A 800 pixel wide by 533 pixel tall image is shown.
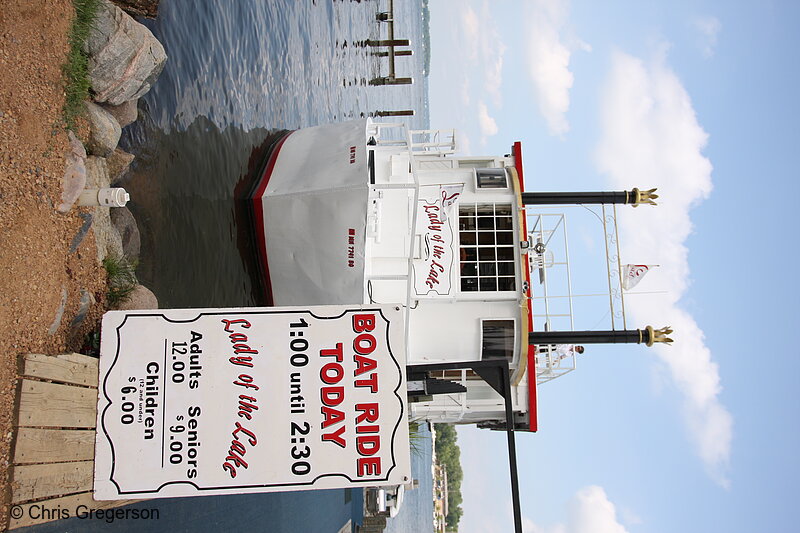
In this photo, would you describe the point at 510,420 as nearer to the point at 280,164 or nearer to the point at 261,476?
the point at 261,476

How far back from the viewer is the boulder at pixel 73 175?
8.15 m

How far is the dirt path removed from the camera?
272 inches

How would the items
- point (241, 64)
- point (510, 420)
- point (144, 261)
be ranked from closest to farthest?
point (510, 420) < point (144, 261) < point (241, 64)

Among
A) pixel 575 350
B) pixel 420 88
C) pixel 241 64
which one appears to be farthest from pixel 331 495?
pixel 420 88

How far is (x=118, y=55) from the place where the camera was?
31.8 feet

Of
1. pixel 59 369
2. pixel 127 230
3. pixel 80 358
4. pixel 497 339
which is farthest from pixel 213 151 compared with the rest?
Result: pixel 59 369

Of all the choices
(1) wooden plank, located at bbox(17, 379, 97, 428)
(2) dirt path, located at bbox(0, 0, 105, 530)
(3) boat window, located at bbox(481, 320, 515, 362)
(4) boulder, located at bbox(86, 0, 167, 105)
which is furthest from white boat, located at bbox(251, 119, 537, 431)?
(1) wooden plank, located at bbox(17, 379, 97, 428)

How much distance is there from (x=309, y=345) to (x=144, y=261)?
5.95 m

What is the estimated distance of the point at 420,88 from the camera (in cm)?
7238

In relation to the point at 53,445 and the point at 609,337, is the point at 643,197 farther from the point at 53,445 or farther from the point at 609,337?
the point at 53,445

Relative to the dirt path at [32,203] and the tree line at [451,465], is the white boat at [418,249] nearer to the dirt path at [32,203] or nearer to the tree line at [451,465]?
the dirt path at [32,203]

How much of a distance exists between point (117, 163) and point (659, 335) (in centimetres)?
1189

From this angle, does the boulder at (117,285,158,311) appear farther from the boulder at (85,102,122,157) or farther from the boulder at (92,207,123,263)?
the boulder at (85,102,122,157)

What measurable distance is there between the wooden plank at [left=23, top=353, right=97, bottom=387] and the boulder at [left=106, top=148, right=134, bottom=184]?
3704 millimetres
